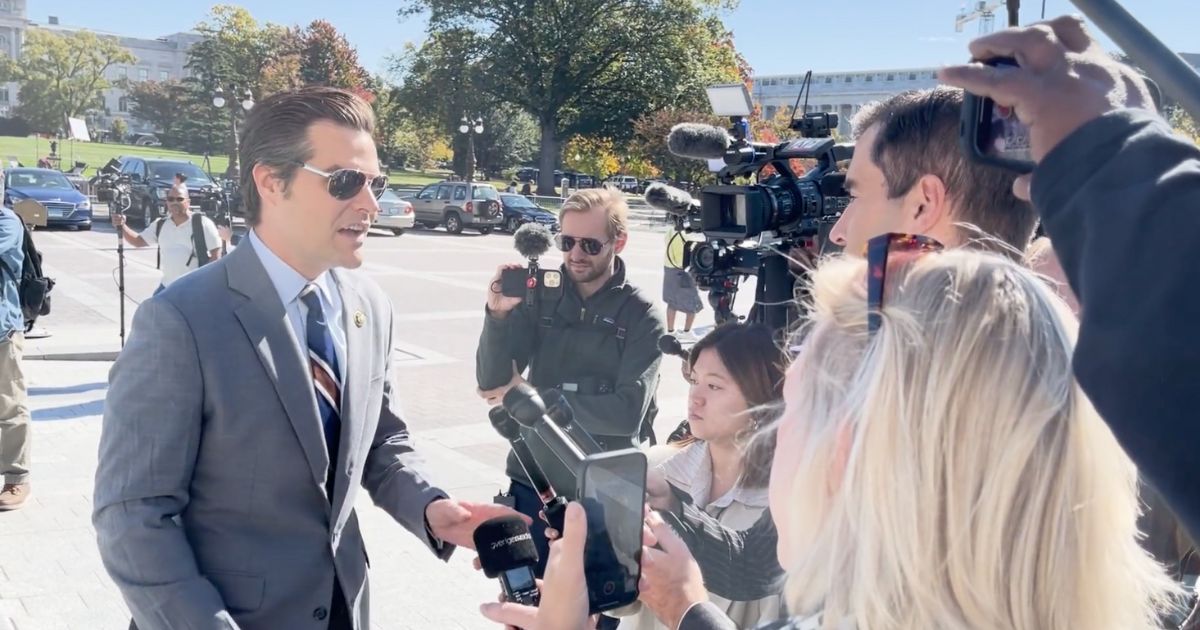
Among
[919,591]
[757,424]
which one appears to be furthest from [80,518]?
[919,591]

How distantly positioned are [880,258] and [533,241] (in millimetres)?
2842

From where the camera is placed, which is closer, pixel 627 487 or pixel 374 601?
pixel 627 487

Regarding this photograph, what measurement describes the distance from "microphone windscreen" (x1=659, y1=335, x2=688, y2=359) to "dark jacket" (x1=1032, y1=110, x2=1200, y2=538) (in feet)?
7.01

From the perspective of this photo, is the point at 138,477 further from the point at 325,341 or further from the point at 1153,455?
the point at 1153,455

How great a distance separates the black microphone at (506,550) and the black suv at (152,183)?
924 inches

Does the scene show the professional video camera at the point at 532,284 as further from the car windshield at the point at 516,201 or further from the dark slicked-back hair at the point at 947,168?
the car windshield at the point at 516,201

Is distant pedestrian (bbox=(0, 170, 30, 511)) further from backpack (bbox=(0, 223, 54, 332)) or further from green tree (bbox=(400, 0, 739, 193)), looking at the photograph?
green tree (bbox=(400, 0, 739, 193))

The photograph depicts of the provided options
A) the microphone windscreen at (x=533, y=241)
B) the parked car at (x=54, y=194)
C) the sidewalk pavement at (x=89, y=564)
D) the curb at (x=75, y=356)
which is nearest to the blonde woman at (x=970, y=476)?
the microphone windscreen at (x=533, y=241)

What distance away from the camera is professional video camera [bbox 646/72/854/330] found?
2.77 meters

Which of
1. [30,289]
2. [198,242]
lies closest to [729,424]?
[30,289]

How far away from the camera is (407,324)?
1255 centimetres

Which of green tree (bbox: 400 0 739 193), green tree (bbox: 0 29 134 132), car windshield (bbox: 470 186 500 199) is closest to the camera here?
car windshield (bbox: 470 186 500 199)

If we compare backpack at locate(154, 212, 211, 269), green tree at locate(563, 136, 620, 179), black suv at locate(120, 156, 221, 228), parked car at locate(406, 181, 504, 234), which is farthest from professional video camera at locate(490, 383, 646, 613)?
green tree at locate(563, 136, 620, 179)

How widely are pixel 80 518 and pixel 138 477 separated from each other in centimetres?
398
